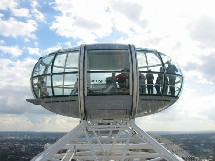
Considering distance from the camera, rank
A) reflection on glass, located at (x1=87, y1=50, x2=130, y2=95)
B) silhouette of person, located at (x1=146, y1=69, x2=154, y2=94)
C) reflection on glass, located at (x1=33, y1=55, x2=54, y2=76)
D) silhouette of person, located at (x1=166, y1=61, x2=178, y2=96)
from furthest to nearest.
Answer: silhouette of person, located at (x1=166, y1=61, x2=178, y2=96) < reflection on glass, located at (x1=33, y1=55, x2=54, y2=76) < silhouette of person, located at (x1=146, y1=69, x2=154, y2=94) < reflection on glass, located at (x1=87, y1=50, x2=130, y2=95)

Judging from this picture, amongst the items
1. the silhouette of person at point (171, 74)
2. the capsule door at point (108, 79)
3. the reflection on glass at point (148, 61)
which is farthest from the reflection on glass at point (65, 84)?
the silhouette of person at point (171, 74)

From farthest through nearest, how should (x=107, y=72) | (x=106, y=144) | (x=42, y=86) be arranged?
1. (x=106, y=144)
2. (x=42, y=86)
3. (x=107, y=72)

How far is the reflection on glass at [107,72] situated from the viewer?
19828 mm

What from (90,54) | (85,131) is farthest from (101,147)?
(90,54)

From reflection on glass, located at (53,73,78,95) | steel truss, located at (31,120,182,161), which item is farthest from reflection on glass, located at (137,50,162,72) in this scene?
reflection on glass, located at (53,73,78,95)

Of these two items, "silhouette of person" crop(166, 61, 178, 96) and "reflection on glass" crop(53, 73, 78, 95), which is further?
"silhouette of person" crop(166, 61, 178, 96)

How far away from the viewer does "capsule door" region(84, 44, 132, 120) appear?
19.8 meters

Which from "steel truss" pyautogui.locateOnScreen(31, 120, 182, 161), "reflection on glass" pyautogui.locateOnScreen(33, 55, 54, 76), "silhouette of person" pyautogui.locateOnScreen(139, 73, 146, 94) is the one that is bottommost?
"steel truss" pyautogui.locateOnScreen(31, 120, 182, 161)

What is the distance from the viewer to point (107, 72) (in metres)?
19.9

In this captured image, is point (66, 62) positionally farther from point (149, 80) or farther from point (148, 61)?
point (149, 80)

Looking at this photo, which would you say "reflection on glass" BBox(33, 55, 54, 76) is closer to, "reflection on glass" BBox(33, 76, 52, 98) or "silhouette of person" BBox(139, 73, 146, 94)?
"reflection on glass" BBox(33, 76, 52, 98)

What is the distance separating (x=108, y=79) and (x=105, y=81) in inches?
5.9

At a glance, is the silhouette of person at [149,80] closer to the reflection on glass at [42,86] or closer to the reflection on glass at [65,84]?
the reflection on glass at [65,84]

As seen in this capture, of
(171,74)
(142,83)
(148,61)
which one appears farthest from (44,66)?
(171,74)
